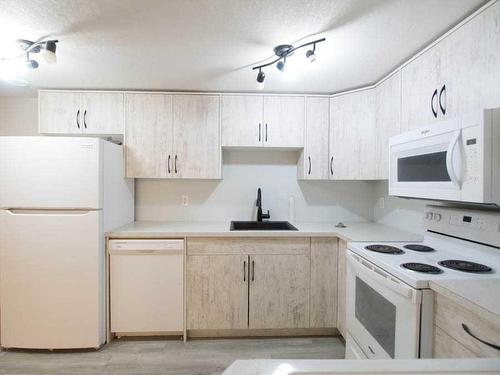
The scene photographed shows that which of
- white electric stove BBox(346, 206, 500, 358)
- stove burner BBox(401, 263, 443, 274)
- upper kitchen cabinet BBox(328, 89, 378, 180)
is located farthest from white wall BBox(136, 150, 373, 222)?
stove burner BBox(401, 263, 443, 274)

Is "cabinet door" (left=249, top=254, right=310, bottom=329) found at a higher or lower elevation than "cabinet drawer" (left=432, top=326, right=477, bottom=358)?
lower

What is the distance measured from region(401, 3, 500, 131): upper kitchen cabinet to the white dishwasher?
2075 millimetres

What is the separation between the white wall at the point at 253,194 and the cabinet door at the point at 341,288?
0.73 m

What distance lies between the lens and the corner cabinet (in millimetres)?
2516

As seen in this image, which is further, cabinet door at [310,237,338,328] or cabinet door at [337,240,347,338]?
cabinet door at [310,237,338,328]

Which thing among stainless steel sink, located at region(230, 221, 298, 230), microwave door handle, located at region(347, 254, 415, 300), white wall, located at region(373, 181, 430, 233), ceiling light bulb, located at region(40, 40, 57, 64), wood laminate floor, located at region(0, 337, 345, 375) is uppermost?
ceiling light bulb, located at region(40, 40, 57, 64)

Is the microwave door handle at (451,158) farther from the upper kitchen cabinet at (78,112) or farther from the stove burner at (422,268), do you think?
the upper kitchen cabinet at (78,112)

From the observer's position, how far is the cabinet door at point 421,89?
5.44ft

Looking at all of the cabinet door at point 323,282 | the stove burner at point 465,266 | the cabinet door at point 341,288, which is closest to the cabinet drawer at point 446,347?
the stove burner at point 465,266

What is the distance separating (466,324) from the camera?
1.00m

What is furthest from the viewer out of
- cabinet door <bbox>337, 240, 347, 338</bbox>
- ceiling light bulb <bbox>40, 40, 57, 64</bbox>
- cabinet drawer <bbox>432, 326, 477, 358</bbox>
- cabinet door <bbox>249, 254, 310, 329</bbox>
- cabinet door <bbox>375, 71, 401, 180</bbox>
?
cabinet door <bbox>249, 254, 310, 329</bbox>

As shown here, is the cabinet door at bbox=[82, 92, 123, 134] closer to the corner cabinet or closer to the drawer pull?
the corner cabinet

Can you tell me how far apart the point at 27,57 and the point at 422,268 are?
2.69 m

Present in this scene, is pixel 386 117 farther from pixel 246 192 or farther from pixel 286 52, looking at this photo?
pixel 246 192
